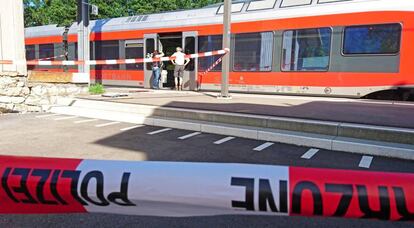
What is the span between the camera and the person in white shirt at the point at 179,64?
12484 millimetres

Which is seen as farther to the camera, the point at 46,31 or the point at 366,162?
the point at 46,31

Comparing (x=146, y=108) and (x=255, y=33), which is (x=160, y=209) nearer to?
(x=146, y=108)

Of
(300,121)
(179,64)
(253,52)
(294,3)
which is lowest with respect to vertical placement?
(300,121)

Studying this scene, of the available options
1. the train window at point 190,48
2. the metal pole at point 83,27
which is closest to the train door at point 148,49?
the train window at point 190,48

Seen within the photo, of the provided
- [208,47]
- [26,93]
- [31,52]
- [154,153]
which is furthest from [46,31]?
[154,153]

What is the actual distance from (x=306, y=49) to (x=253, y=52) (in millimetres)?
1756

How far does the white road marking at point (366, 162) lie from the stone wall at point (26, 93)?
793cm

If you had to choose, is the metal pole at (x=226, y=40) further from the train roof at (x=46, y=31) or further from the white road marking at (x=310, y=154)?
the train roof at (x=46, y=31)

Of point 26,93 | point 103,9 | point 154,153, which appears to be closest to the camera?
point 154,153

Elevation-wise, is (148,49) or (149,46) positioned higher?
(149,46)

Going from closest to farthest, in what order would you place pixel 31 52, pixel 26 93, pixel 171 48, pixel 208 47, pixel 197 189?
pixel 197 189 → pixel 26 93 → pixel 208 47 → pixel 171 48 → pixel 31 52

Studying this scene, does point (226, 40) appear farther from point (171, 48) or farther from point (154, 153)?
point (154, 153)

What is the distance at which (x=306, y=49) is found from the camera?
10727 mm

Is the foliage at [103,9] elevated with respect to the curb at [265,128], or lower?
elevated
